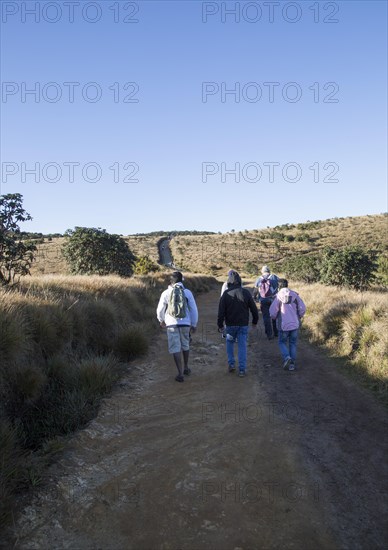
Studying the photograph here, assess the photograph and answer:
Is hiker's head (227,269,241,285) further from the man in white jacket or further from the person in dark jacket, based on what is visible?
the man in white jacket

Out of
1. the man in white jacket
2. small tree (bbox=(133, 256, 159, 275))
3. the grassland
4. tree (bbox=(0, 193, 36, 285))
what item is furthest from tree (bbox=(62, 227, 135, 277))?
the grassland

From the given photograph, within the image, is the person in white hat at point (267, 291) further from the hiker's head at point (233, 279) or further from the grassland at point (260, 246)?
the grassland at point (260, 246)

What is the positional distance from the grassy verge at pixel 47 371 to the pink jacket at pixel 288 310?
3.31 m

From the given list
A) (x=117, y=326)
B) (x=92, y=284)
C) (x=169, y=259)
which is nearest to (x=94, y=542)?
(x=117, y=326)

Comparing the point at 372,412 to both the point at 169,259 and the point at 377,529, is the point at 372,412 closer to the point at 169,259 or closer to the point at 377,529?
the point at 377,529

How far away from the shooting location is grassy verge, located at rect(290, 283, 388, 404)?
732cm

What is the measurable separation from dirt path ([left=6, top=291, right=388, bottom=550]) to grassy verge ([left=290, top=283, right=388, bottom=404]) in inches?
28.0

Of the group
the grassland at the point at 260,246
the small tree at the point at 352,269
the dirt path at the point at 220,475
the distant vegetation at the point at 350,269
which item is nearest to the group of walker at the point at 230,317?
the dirt path at the point at 220,475

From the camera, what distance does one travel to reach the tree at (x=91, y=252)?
25.2 meters

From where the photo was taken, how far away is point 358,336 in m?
9.30

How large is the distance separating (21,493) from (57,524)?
53 cm

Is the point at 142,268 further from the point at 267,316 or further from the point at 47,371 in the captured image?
the point at 47,371

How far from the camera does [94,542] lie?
10.5ft

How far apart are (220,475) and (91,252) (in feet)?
74.2
